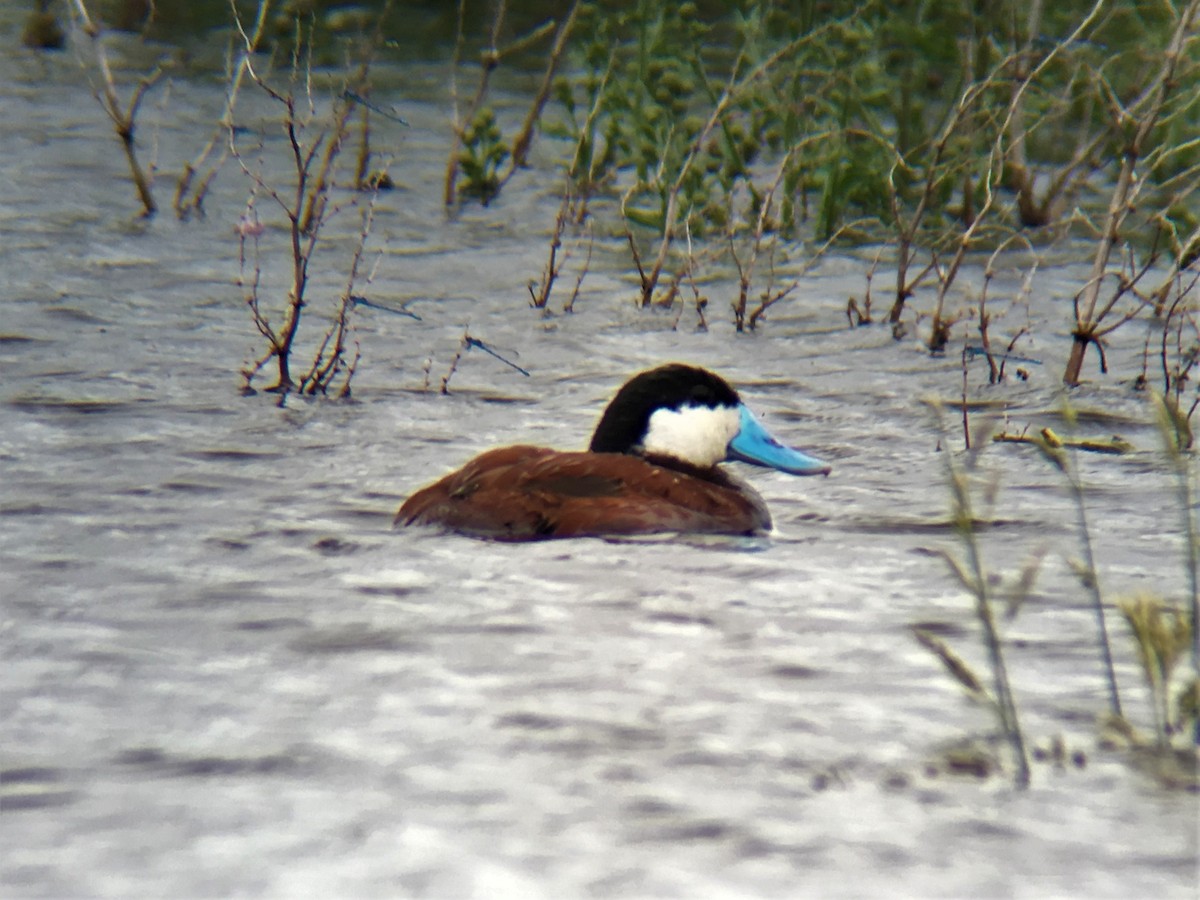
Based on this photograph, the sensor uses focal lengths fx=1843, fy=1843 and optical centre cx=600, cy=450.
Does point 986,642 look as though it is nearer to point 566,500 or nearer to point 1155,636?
point 1155,636

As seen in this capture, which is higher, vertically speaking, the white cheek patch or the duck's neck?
the white cheek patch

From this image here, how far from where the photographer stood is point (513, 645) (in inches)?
179

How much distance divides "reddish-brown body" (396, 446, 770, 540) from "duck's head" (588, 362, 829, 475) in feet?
0.83

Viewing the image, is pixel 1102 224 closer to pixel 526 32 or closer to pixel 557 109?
pixel 557 109

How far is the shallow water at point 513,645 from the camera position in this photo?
134 inches

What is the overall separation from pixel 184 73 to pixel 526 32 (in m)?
3.83

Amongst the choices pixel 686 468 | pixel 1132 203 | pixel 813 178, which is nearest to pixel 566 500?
pixel 686 468

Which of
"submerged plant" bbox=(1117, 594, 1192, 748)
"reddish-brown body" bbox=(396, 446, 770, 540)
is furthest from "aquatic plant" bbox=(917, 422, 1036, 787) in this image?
"reddish-brown body" bbox=(396, 446, 770, 540)

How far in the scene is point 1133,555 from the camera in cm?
541

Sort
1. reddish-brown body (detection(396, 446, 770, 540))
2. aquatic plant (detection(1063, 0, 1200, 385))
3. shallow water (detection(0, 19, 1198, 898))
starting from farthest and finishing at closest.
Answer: aquatic plant (detection(1063, 0, 1200, 385)) < reddish-brown body (detection(396, 446, 770, 540)) < shallow water (detection(0, 19, 1198, 898))

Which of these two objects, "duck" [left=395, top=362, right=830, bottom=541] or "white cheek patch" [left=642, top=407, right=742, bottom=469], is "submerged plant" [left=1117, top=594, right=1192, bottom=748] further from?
"white cheek patch" [left=642, top=407, right=742, bottom=469]

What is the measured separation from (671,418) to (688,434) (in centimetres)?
8

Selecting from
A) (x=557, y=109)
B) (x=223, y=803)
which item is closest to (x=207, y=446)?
(x=223, y=803)

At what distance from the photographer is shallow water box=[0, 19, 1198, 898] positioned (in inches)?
134
